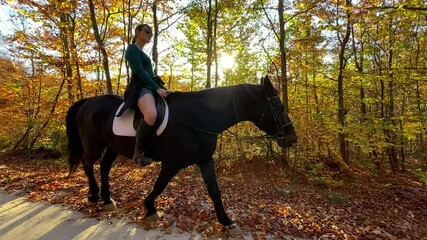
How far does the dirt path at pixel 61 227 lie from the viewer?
3.70 m

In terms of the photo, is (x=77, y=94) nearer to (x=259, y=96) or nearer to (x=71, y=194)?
(x=71, y=194)

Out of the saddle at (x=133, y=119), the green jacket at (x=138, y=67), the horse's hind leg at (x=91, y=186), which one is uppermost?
the green jacket at (x=138, y=67)

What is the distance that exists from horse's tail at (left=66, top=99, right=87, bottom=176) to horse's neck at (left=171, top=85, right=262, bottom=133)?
233cm

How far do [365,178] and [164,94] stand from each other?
375 inches

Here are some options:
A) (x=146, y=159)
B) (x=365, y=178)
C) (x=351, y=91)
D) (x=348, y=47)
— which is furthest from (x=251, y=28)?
(x=146, y=159)

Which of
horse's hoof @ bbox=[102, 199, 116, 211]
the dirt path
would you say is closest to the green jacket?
the dirt path


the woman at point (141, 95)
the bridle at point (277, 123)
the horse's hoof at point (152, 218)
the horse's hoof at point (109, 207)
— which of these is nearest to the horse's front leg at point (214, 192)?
the woman at point (141, 95)

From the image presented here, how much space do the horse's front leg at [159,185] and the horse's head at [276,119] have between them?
1.58m

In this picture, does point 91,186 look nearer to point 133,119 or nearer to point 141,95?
point 133,119

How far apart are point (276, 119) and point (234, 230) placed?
1.77 m

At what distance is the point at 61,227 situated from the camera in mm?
3953

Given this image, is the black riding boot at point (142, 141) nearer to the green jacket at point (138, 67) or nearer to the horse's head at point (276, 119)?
the green jacket at point (138, 67)

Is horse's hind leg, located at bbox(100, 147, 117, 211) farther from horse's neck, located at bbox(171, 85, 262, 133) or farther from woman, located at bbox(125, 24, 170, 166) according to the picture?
horse's neck, located at bbox(171, 85, 262, 133)

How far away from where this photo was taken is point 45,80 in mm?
13789
